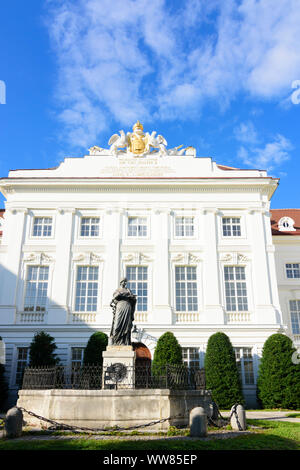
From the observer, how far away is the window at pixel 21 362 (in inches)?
860

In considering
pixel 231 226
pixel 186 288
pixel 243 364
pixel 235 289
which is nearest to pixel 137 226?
pixel 186 288

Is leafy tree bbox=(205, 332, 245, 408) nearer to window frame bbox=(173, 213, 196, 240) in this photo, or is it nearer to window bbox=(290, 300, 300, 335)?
window frame bbox=(173, 213, 196, 240)

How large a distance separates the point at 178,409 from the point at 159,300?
41.3 feet

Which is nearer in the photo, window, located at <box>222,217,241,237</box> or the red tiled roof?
window, located at <box>222,217,241,237</box>

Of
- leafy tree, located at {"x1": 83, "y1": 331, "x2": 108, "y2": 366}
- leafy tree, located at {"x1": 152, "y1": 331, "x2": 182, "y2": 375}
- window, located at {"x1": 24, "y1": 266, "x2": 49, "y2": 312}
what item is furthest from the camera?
window, located at {"x1": 24, "y1": 266, "x2": 49, "y2": 312}

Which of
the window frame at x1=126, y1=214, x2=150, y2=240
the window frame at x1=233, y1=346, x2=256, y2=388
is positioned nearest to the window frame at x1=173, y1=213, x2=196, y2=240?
the window frame at x1=126, y1=214, x2=150, y2=240

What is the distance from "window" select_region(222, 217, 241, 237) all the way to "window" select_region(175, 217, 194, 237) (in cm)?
195

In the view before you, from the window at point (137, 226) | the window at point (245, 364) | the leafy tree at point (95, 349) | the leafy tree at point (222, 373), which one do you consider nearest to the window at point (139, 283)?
the window at point (137, 226)

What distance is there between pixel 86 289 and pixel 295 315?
12.9 metres

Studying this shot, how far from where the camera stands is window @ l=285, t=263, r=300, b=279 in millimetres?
27141

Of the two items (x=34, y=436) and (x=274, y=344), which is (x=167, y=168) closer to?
(x=274, y=344)

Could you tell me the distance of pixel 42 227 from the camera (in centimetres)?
2550

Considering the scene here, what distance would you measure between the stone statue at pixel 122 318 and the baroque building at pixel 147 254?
9.85 meters

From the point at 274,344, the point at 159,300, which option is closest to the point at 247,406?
the point at 274,344
